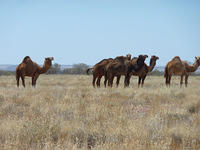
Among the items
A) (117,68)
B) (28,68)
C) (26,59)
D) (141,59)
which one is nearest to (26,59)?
(26,59)

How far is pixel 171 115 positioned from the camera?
7449 mm

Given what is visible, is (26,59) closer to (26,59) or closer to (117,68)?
(26,59)

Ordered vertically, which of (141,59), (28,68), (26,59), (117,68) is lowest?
(28,68)

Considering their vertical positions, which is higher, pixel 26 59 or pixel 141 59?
pixel 141 59

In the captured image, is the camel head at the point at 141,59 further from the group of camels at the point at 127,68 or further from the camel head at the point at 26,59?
the camel head at the point at 26,59

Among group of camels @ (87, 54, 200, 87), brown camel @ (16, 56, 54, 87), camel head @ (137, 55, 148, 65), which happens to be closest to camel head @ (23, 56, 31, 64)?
brown camel @ (16, 56, 54, 87)

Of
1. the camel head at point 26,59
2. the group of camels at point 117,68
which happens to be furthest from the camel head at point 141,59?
the camel head at point 26,59

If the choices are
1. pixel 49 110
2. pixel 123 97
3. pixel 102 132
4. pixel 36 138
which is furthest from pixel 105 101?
pixel 36 138

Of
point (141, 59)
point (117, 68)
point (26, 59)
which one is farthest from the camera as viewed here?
point (26, 59)

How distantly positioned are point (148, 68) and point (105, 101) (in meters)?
7.63

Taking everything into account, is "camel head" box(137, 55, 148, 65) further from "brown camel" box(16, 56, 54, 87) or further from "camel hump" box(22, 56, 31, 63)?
"camel hump" box(22, 56, 31, 63)

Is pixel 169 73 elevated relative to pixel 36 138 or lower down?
elevated

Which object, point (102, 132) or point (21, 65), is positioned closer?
point (102, 132)

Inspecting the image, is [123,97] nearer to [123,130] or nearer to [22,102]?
[22,102]
